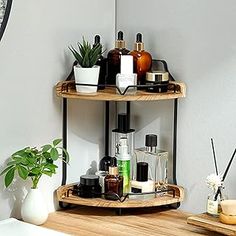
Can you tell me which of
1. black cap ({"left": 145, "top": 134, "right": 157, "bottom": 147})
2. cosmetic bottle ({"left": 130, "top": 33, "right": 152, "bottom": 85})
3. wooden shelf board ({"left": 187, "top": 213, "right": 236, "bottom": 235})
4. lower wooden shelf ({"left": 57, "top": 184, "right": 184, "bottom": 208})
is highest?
cosmetic bottle ({"left": 130, "top": 33, "right": 152, "bottom": 85})

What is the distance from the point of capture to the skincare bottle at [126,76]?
1.80m

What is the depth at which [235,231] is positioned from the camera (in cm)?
159

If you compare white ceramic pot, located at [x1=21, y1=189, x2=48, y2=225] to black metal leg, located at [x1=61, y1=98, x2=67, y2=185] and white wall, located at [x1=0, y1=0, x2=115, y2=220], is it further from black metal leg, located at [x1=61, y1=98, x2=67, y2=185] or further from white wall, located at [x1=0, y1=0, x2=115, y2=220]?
black metal leg, located at [x1=61, y1=98, x2=67, y2=185]

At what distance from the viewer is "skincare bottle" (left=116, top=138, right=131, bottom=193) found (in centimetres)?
187

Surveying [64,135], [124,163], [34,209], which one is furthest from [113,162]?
[34,209]

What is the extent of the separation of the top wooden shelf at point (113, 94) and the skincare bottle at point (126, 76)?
0.03 meters

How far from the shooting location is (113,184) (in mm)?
1831

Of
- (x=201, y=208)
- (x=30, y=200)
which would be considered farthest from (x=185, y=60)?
(x=30, y=200)

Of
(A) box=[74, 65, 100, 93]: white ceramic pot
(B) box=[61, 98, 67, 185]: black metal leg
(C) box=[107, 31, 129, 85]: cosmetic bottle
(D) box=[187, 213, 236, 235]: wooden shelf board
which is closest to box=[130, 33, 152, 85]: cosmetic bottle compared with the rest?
(C) box=[107, 31, 129, 85]: cosmetic bottle

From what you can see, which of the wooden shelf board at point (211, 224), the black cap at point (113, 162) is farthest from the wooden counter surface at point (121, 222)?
the black cap at point (113, 162)

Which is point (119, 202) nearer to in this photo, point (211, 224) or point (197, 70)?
point (211, 224)

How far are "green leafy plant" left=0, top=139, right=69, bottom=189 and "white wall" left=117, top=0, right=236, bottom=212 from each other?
0.40 meters

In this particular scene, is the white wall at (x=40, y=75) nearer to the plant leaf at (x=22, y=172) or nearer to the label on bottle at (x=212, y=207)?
the plant leaf at (x=22, y=172)

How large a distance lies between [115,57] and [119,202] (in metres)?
0.47
